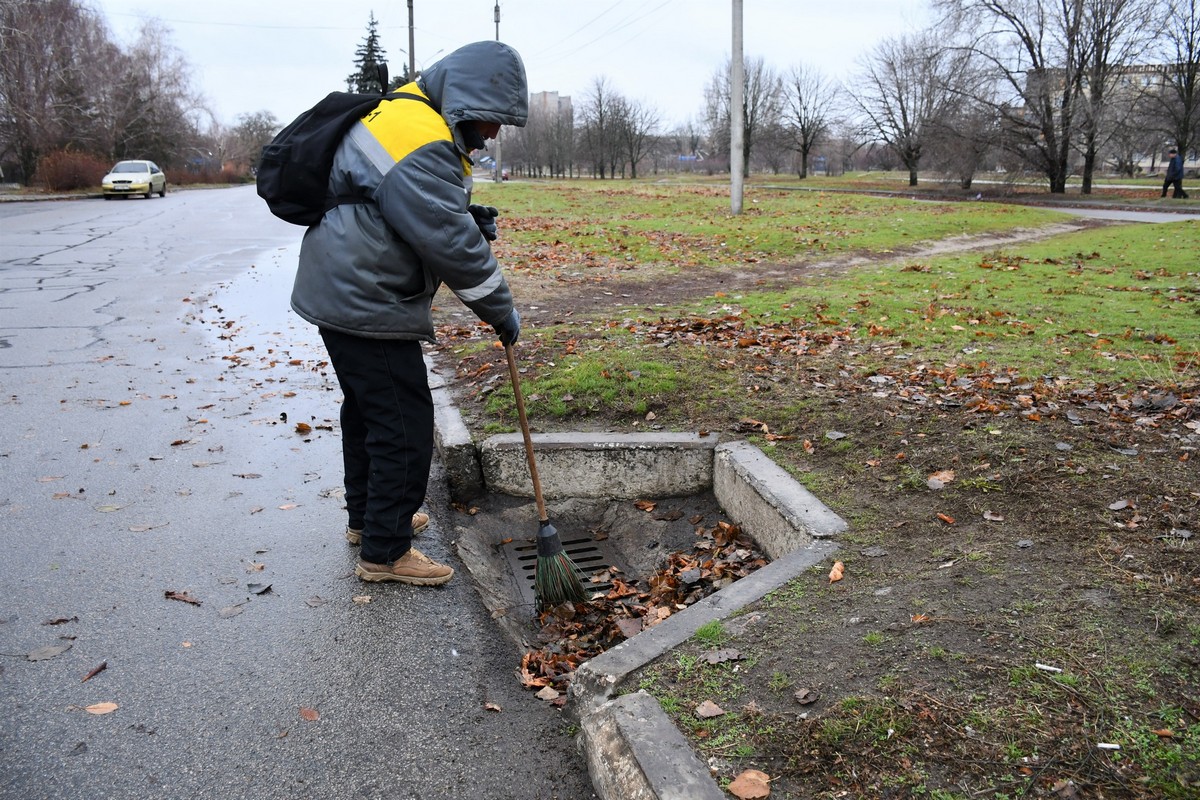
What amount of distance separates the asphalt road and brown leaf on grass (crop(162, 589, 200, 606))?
0.01 metres

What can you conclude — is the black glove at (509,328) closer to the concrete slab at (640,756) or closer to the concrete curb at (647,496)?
the concrete curb at (647,496)

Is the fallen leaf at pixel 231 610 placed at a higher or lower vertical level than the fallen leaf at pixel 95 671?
higher

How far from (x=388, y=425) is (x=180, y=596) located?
111 cm

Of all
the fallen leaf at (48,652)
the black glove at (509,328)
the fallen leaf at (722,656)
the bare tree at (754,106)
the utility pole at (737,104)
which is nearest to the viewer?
the fallen leaf at (722,656)

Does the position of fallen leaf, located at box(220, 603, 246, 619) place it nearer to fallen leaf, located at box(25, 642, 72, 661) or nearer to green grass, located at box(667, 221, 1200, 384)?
fallen leaf, located at box(25, 642, 72, 661)

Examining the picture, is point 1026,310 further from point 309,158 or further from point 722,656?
point 309,158

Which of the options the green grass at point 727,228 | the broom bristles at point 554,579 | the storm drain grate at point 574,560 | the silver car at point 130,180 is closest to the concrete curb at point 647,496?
the storm drain grate at point 574,560

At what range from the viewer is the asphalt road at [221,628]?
2.56 m

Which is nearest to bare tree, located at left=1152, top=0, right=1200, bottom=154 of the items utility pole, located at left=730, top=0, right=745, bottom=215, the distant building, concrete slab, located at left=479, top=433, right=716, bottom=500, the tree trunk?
the tree trunk

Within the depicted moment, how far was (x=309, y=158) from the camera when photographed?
3.28 metres

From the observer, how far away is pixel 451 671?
3115 mm

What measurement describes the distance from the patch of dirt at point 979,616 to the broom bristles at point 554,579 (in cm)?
105

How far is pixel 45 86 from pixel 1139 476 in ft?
156

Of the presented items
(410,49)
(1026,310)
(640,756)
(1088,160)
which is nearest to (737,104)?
(1026,310)
